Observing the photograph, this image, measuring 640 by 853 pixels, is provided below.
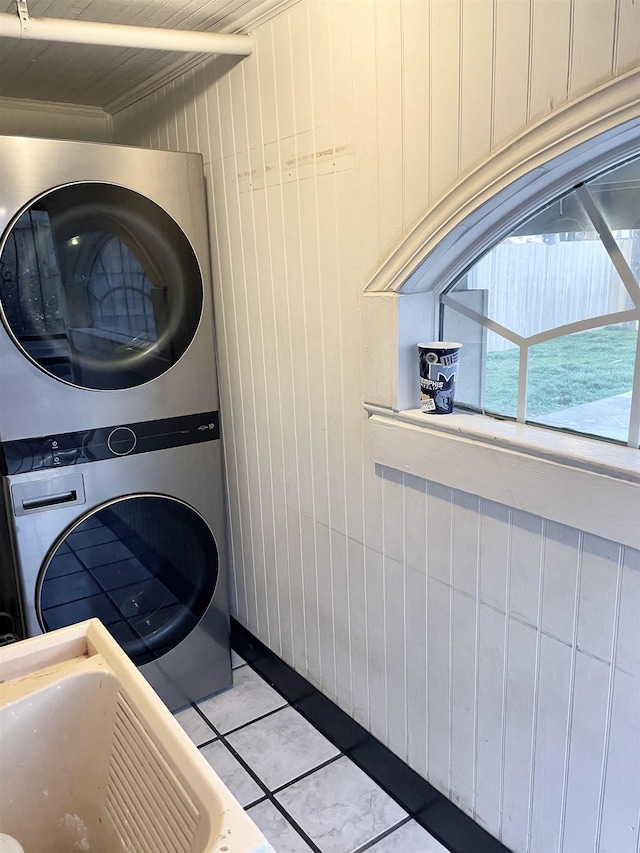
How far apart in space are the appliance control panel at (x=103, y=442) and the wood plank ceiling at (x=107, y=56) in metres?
1.07

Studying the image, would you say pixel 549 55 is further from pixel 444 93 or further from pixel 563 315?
pixel 563 315

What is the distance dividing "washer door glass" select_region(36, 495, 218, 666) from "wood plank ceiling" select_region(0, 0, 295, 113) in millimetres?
1291

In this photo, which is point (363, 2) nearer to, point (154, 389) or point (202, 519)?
point (154, 389)

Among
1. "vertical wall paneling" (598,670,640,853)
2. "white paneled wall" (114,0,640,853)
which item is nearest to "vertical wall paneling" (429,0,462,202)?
"white paneled wall" (114,0,640,853)

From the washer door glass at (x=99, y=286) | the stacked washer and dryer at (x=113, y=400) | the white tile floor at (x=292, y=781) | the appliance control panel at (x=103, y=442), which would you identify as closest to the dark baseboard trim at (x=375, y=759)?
the white tile floor at (x=292, y=781)

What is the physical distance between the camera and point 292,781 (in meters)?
1.90

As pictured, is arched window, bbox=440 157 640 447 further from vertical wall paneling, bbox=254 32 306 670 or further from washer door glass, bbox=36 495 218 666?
washer door glass, bbox=36 495 218 666

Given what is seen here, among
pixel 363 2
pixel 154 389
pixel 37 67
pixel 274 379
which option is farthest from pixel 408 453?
pixel 37 67

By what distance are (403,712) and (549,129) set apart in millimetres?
1391

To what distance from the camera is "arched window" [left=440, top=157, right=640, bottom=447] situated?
1.22 m

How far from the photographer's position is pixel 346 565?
187 centimetres

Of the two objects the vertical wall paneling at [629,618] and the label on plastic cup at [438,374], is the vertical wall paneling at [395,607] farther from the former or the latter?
the vertical wall paneling at [629,618]

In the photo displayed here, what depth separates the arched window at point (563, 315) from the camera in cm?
122

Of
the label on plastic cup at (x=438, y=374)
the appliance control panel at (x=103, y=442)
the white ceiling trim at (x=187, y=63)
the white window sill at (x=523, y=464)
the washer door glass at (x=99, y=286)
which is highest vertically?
the white ceiling trim at (x=187, y=63)
